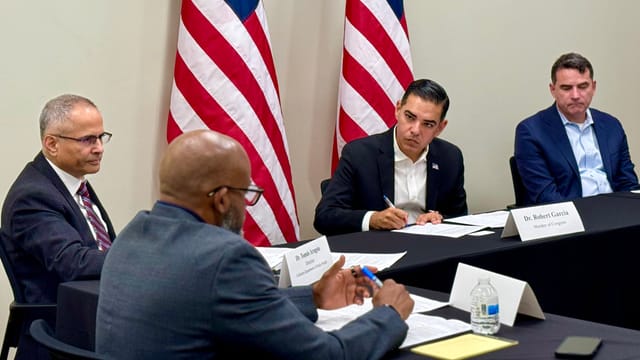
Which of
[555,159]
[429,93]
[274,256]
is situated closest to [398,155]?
[429,93]

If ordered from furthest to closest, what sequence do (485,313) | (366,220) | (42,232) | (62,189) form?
(366,220), (62,189), (42,232), (485,313)

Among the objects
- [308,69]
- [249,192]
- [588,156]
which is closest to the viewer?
[249,192]

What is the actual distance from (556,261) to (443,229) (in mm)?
461

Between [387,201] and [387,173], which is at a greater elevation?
[387,173]

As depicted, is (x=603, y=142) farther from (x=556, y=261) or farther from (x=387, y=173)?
(x=556, y=261)

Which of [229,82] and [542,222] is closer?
[542,222]

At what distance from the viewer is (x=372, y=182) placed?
4.07m

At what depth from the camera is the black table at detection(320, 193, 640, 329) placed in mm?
3020

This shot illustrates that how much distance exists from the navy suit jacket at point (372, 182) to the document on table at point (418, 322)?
1.61 meters

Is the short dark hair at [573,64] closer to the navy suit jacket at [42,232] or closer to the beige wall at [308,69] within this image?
the beige wall at [308,69]

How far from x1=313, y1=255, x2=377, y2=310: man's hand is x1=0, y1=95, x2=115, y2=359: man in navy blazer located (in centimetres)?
82

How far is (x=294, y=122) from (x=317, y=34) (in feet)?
1.67

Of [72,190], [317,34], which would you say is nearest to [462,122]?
[317,34]

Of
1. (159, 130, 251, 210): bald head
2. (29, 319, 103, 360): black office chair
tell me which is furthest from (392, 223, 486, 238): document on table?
(29, 319, 103, 360): black office chair
